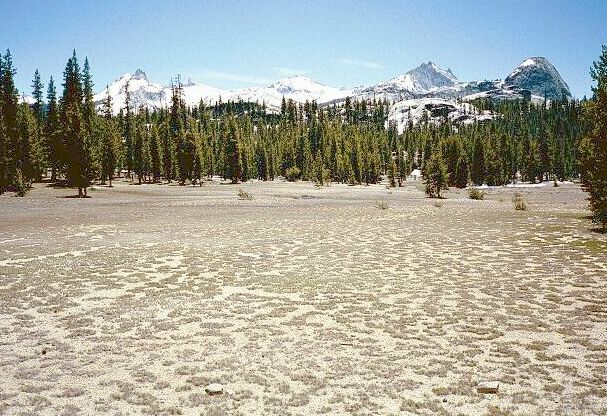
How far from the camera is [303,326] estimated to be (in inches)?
499

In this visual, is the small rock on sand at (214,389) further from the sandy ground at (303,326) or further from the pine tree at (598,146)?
the pine tree at (598,146)

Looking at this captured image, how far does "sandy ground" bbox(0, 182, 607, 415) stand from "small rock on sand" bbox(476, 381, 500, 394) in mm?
139

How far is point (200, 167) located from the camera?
98.7 m

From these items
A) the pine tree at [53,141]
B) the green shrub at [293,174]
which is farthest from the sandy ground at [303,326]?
the green shrub at [293,174]

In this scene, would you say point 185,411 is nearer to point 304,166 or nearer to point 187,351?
point 187,351

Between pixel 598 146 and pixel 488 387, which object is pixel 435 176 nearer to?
pixel 598 146

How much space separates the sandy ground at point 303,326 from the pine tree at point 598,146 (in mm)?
5008

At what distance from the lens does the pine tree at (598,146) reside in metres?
29.2

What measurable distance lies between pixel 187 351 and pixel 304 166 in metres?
138

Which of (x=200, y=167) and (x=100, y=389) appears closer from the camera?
(x=100, y=389)

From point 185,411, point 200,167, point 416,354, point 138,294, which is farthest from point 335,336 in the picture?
point 200,167

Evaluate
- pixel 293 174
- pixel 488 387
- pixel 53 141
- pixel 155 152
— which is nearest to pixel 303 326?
pixel 488 387

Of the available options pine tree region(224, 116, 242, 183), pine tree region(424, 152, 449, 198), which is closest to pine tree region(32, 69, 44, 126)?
pine tree region(224, 116, 242, 183)

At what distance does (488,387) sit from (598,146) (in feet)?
92.4
